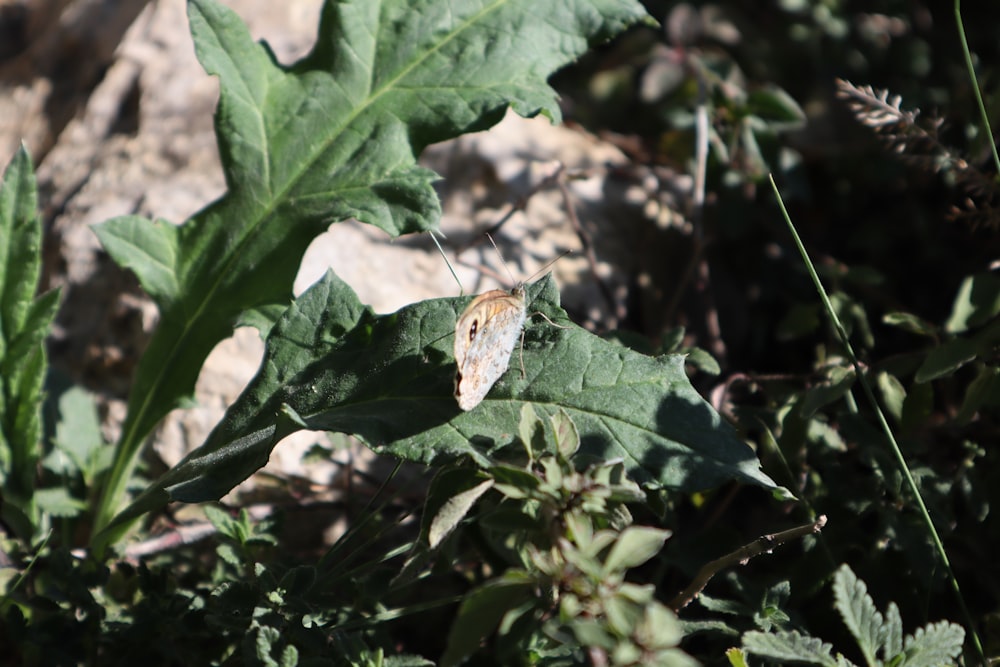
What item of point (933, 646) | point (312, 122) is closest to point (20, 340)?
point (312, 122)

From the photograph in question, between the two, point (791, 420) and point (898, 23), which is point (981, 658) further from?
point (898, 23)

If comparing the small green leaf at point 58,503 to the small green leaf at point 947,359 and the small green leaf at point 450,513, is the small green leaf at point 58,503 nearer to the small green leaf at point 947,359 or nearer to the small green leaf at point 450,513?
the small green leaf at point 450,513

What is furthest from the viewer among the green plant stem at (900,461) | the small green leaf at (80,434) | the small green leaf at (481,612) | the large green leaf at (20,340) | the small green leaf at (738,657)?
the small green leaf at (80,434)

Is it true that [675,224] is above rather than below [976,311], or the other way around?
below

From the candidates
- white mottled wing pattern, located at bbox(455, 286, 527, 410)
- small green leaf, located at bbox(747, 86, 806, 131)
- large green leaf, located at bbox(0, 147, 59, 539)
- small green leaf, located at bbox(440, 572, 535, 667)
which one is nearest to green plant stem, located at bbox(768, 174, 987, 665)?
white mottled wing pattern, located at bbox(455, 286, 527, 410)

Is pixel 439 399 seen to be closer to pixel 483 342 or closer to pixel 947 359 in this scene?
pixel 483 342

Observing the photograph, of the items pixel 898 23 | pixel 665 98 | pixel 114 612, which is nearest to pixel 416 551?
pixel 114 612

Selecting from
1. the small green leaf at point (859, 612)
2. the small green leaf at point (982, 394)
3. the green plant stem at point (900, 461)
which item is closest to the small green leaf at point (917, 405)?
the small green leaf at point (982, 394)
